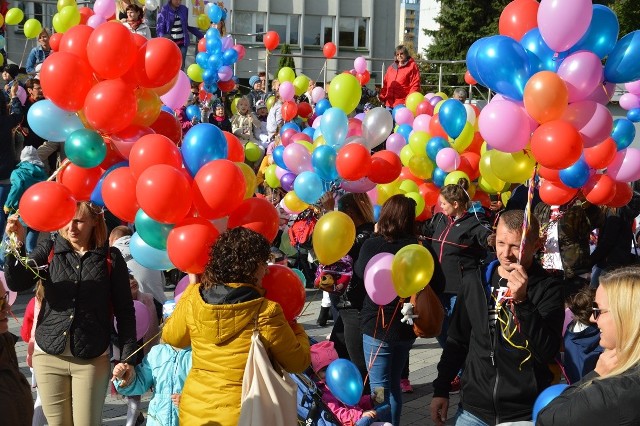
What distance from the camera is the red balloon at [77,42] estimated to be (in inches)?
175

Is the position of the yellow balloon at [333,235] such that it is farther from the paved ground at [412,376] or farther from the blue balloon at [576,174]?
the blue balloon at [576,174]

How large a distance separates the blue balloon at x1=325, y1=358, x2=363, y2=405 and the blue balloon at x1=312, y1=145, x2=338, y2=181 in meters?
2.55

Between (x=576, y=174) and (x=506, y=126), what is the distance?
152 centimetres

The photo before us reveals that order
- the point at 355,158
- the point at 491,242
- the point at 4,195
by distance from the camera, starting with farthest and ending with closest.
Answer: the point at 4,195 → the point at 355,158 → the point at 491,242

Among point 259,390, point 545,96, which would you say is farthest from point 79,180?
point 545,96

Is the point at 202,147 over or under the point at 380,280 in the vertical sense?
over

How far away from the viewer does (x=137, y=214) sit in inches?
165

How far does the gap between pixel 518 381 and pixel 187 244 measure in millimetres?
1620

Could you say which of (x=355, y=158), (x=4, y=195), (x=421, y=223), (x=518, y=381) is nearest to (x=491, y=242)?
(x=518, y=381)

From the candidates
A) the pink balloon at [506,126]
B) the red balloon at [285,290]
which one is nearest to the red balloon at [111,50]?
the red balloon at [285,290]

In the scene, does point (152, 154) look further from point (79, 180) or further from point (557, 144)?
point (557, 144)

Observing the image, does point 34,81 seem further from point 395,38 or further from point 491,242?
point 395,38

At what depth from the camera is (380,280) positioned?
5.33 m

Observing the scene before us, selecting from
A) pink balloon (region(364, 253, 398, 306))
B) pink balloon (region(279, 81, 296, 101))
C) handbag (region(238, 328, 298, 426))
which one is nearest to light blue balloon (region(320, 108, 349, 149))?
pink balloon (region(364, 253, 398, 306))
